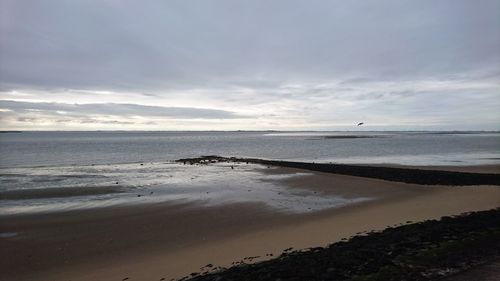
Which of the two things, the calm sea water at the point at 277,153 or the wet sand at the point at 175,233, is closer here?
the wet sand at the point at 175,233

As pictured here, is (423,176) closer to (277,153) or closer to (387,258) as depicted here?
(387,258)

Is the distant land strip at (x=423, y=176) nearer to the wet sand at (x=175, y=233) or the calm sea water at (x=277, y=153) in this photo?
the wet sand at (x=175, y=233)

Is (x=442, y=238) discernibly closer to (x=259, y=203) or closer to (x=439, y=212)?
(x=439, y=212)

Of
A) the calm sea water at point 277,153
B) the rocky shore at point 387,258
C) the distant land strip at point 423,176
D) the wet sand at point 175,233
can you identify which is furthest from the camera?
the calm sea water at point 277,153

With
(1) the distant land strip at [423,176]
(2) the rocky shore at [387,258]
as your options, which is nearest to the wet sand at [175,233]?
(2) the rocky shore at [387,258]

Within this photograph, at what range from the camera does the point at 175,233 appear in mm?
11453

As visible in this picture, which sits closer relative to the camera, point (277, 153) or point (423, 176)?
point (423, 176)

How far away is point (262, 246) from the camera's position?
9.69 metres

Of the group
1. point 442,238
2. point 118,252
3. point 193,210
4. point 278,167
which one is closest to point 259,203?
point 193,210

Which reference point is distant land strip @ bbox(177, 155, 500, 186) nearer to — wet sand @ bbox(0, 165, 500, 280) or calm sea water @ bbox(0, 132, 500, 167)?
wet sand @ bbox(0, 165, 500, 280)

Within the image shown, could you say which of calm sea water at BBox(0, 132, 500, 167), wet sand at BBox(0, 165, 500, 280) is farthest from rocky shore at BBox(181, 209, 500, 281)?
calm sea water at BBox(0, 132, 500, 167)

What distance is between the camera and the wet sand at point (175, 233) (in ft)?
28.5

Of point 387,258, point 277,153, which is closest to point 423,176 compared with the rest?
point 387,258

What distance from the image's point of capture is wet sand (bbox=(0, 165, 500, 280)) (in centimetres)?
868
